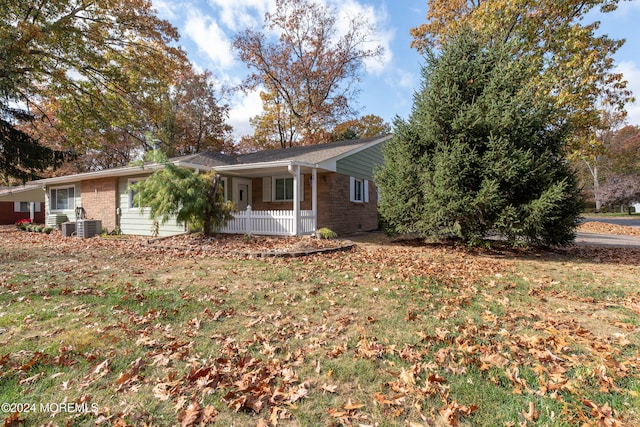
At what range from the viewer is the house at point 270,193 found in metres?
11.4

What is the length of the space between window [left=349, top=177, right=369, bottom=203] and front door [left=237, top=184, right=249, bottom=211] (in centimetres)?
496

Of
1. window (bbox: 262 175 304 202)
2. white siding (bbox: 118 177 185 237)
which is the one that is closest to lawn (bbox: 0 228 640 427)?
white siding (bbox: 118 177 185 237)

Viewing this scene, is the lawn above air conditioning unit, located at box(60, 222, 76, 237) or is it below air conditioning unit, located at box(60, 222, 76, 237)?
below

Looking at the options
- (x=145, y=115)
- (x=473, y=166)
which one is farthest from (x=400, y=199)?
(x=145, y=115)

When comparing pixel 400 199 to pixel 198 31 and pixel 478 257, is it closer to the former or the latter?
pixel 478 257

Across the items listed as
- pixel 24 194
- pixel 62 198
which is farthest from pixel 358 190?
pixel 24 194

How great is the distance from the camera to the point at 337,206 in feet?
42.9

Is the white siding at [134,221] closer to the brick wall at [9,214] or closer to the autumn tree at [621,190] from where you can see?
the brick wall at [9,214]

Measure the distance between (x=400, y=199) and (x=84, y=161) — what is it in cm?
3204

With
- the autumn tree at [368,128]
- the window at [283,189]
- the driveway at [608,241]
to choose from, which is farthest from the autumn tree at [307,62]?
the driveway at [608,241]

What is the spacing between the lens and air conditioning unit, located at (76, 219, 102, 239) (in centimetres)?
1302

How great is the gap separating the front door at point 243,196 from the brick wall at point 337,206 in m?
3.76

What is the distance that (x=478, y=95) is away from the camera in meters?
8.93

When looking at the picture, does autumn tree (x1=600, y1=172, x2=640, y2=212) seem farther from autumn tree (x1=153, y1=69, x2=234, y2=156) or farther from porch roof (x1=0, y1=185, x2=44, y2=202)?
porch roof (x1=0, y1=185, x2=44, y2=202)
